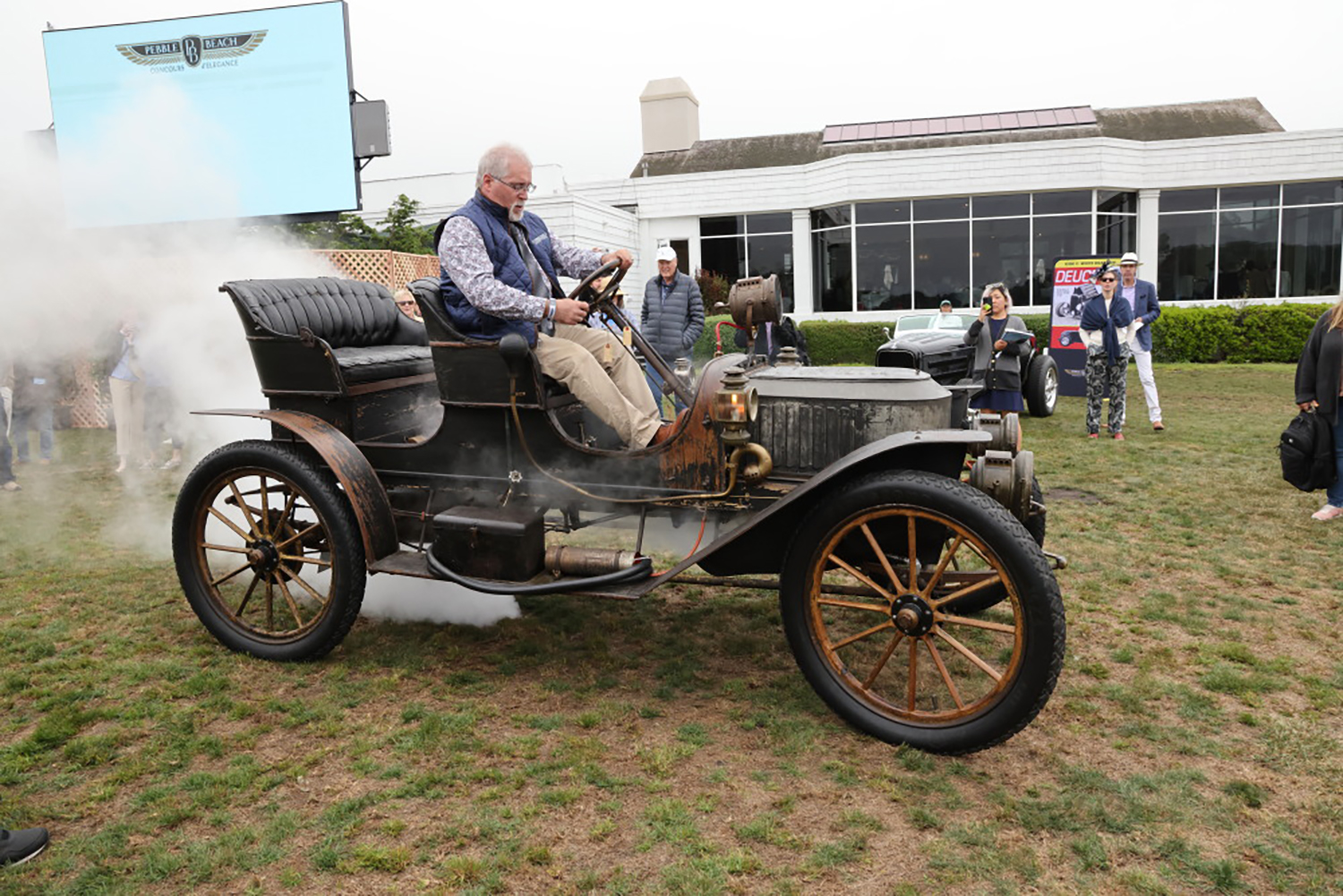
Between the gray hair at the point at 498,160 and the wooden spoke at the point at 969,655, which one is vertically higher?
the gray hair at the point at 498,160

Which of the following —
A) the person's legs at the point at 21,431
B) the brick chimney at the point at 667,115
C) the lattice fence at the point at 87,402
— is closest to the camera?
the person's legs at the point at 21,431

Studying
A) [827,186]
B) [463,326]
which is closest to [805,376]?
[463,326]

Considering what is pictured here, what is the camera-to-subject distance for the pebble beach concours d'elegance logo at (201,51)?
43.9 ft

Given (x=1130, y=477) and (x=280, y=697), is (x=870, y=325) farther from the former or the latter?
(x=280, y=697)

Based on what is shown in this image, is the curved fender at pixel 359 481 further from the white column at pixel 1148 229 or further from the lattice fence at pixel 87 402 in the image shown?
the white column at pixel 1148 229

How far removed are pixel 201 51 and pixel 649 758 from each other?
1495 centimetres

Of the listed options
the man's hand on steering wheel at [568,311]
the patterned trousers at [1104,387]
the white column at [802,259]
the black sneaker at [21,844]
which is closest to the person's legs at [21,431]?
the black sneaker at [21,844]

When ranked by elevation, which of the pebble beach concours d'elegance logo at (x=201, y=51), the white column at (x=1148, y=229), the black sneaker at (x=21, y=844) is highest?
the pebble beach concours d'elegance logo at (x=201, y=51)

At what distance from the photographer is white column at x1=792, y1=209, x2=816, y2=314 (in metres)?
23.5

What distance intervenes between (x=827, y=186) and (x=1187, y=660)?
2049 cm

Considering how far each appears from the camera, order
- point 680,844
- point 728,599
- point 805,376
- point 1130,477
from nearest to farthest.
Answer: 1. point 680,844
2. point 805,376
3. point 728,599
4. point 1130,477

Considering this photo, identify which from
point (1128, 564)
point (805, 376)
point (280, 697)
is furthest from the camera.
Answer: point (1128, 564)

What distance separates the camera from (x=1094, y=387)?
9227 mm

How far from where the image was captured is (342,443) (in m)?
3.78
